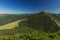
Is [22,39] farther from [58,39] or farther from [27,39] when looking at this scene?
[58,39]

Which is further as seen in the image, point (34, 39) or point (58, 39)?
point (58, 39)

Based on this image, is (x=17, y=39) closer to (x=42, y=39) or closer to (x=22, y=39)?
A: (x=22, y=39)

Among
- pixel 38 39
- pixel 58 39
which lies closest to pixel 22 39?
pixel 38 39

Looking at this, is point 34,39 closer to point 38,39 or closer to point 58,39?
point 38,39

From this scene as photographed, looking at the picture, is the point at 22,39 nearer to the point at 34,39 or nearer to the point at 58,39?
the point at 34,39

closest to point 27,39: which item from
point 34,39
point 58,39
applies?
point 34,39

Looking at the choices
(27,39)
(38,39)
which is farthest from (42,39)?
(27,39)
